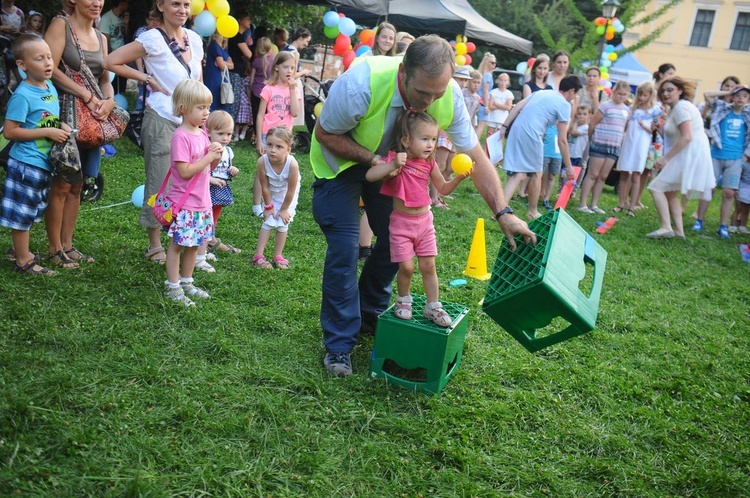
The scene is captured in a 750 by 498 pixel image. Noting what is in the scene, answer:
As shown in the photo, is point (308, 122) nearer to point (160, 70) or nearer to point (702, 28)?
point (160, 70)

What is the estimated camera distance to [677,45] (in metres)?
38.5

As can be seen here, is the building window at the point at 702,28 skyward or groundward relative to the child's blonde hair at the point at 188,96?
skyward

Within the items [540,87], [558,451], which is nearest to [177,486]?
[558,451]

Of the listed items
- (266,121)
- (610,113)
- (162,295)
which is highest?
(610,113)

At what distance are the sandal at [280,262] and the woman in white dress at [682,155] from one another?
557 cm

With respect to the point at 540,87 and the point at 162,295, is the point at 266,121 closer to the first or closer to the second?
the point at 162,295

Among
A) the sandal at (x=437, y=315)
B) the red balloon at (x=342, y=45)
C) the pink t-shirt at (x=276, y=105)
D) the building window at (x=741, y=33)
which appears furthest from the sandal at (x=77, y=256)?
the building window at (x=741, y=33)

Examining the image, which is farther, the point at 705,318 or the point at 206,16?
the point at 206,16

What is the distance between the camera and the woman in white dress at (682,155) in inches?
331

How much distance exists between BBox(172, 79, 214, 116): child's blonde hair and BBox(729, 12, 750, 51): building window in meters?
41.4

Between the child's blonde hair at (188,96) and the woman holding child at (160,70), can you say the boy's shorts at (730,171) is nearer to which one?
the woman holding child at (160,70)

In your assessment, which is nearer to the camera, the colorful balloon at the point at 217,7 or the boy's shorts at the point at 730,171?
the colorful balloon at the point at 217,7

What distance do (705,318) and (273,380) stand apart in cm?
402

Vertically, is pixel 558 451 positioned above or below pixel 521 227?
below
